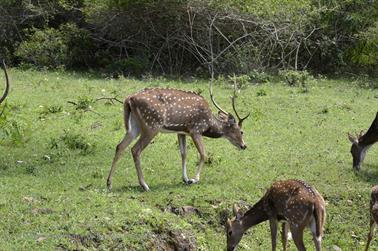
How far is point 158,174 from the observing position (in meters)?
11.6

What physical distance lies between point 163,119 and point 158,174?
44.5 inches

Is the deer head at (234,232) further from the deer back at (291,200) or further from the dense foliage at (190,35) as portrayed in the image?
the dense foliage at (190,35)

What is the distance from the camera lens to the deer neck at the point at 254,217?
948cm

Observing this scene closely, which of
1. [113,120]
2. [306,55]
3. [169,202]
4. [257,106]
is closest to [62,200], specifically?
[169,202]

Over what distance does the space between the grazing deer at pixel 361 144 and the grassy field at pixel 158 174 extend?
0.18 m

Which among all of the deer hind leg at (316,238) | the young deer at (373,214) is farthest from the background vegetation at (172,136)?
the deer hind leg at (316,238)

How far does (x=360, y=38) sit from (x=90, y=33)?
791cm

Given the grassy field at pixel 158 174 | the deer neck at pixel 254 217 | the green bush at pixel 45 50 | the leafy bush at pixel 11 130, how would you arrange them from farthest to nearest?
the green bush at pixel 45 50
the leafy bush at pixel 11 130
the deer neck at pixel 254 217
the grassy field at pixel 158 174

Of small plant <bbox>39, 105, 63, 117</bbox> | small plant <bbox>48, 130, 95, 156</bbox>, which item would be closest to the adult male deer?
small plant <bbox>48, 130, 95, 156</bbox>

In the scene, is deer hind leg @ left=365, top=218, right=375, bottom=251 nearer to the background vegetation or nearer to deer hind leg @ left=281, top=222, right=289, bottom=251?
the background vegetation

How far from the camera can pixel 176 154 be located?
12734 millimetres

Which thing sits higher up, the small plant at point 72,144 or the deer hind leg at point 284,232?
the deer hind leg at point 284,232

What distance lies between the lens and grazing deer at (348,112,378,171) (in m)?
12.4

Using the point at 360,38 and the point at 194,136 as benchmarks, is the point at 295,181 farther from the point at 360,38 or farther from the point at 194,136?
the point at 360,38
